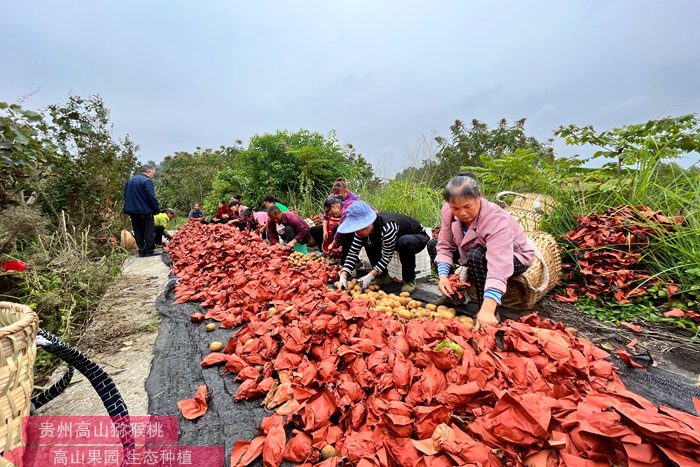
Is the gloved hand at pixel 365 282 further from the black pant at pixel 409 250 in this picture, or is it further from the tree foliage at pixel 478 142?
the tree foliage at pixel 478 142

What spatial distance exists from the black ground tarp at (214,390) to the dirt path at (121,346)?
3.4 inches

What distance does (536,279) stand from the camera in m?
2.22

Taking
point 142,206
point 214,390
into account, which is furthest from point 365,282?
point 142,206

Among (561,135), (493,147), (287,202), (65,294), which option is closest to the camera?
(65,294)

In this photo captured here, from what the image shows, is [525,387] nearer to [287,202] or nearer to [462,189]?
[462,189]

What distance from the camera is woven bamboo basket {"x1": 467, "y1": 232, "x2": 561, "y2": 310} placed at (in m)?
2.18

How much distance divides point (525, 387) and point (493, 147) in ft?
27.6

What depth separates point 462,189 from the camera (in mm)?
1812

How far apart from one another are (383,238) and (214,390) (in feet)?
5.78

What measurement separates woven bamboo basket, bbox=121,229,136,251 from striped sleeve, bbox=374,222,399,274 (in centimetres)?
541

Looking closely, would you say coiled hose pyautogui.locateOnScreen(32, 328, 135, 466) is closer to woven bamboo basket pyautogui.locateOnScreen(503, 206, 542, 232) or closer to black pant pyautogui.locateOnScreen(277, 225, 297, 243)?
woven bamboo basket pyautogui.locateOnScreen(503, 206, 542, 232)

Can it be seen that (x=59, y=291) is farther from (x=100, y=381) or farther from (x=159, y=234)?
(x=159, y=234)

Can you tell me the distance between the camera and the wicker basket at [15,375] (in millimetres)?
642

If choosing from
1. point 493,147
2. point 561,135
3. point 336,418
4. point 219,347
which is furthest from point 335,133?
point 336,418
